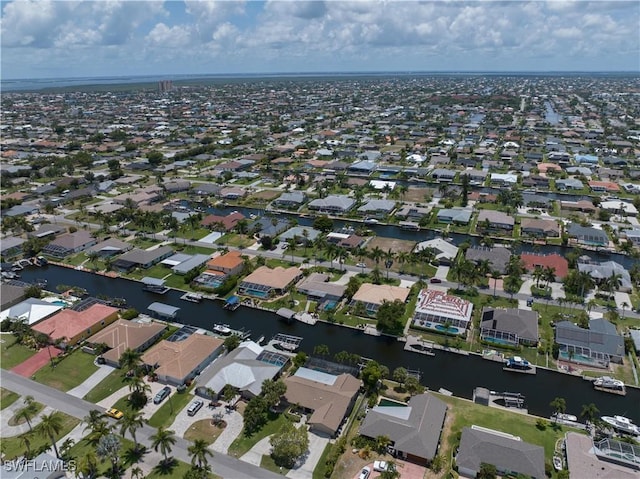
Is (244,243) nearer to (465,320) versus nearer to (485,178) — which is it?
(465,320)

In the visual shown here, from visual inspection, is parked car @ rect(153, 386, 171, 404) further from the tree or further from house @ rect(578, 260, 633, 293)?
house @ rect(578, 260, 633, 293)

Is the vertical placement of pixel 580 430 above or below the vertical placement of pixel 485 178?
below

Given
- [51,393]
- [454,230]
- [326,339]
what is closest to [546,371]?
[326,339]

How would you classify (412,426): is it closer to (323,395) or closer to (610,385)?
(323,395)

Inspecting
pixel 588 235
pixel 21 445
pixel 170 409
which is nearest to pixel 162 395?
pixel 170 409

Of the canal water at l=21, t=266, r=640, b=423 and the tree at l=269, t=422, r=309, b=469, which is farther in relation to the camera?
the canal water at l=21, t=266, r=640, b=423

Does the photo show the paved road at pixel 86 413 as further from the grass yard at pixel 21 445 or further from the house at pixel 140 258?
the house at pixel 140 258

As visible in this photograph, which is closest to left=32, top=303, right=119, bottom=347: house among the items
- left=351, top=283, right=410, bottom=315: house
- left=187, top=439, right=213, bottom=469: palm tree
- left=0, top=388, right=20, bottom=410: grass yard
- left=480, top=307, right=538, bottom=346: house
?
left=0, top=388, right=20, bottom=410: grass yard
